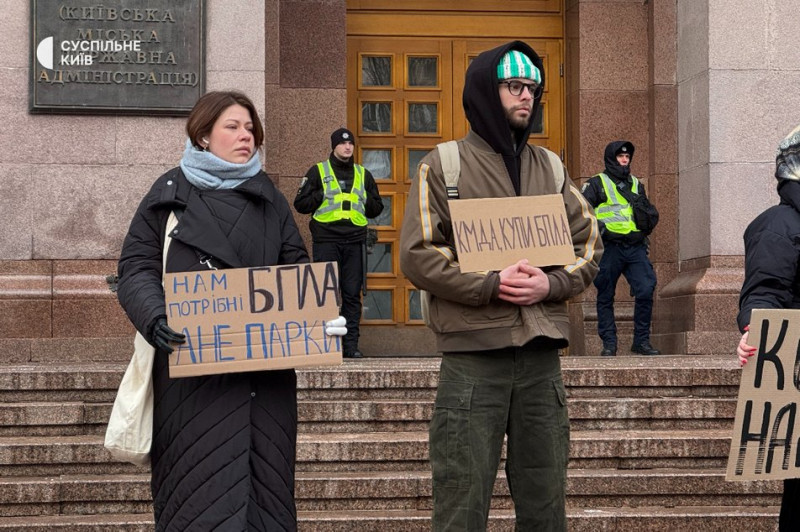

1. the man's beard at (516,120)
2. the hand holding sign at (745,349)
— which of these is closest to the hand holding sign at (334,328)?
the man's beard at (516,120)

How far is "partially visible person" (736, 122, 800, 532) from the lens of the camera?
4684 mm

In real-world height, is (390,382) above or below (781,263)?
below

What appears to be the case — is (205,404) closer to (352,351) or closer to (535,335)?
(535,335)

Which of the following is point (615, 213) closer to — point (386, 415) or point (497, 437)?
point (386, 415)

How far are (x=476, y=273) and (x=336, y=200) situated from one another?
7.01 meters

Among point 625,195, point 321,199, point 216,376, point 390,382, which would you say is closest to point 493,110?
point 216,376

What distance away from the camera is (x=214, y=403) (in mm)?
4555

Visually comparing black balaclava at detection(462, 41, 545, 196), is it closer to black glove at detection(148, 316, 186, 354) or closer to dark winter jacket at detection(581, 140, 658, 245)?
black glove at detection(148, 316, 186, 354)

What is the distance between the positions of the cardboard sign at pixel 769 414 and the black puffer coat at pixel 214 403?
1.64m

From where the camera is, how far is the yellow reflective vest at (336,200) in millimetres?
11562

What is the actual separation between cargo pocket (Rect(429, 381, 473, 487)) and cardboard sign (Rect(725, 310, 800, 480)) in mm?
966

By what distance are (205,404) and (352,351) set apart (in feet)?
23.2

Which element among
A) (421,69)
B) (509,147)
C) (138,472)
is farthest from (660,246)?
(509,147)

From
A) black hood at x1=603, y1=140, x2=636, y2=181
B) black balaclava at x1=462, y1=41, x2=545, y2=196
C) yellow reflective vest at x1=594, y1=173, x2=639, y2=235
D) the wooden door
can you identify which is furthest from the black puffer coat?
the wooden door
